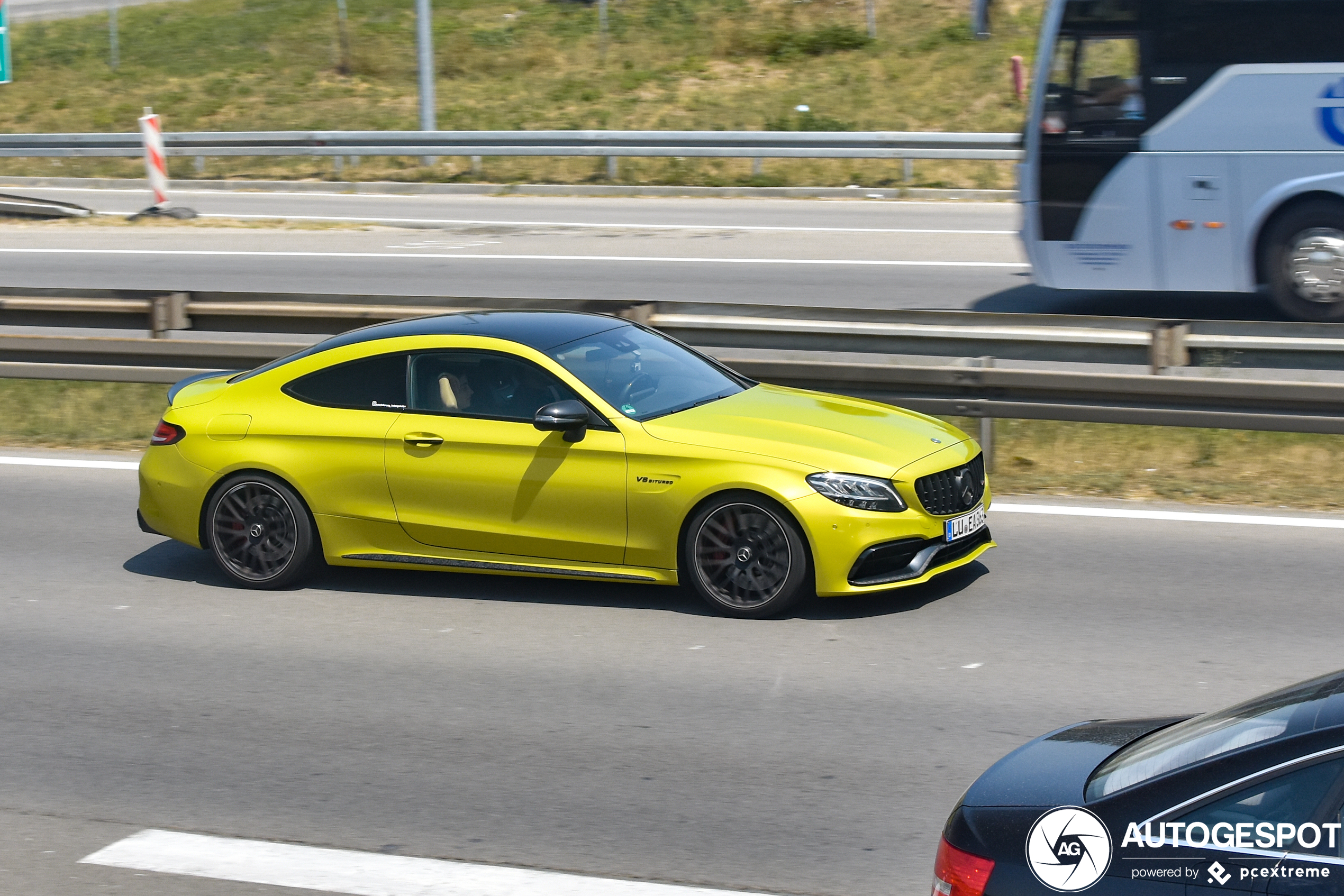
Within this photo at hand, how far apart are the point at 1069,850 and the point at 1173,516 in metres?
6.45

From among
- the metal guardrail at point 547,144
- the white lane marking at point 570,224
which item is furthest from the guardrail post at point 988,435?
the metal guardrail at point 547,144

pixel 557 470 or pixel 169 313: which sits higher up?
pixel 169 313

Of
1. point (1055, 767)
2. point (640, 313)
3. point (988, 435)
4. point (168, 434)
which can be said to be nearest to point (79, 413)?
point (640, 313)

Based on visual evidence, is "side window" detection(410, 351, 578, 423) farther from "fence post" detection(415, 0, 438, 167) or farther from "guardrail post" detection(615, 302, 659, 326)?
"fence post" detection(415, 0, 438, 167)

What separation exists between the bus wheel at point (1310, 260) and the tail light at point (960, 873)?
1163cm

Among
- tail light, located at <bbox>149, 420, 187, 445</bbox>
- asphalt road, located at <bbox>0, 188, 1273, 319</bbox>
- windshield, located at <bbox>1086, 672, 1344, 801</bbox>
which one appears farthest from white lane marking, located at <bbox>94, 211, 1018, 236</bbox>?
windshield, located at <bbox>1086, 672, 1344, 801</bbox>

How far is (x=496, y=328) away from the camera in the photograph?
8219 mm

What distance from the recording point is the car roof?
8.13 m

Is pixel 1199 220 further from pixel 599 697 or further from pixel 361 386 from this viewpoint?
pixel 599 697

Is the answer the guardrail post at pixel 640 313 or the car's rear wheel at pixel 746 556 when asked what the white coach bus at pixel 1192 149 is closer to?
the guardrail post at pixel 640 313

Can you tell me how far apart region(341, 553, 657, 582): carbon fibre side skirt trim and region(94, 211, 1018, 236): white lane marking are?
46.7 ft

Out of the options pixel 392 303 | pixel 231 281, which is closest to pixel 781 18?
pixel 231 281

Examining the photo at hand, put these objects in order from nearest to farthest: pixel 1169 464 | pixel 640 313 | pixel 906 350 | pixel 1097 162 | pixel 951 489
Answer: pixel 951 489
pixel 1169 464
pixel 906 350
pixel 640 313
pixel 1097 162

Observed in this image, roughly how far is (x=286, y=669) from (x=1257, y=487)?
6009mm
